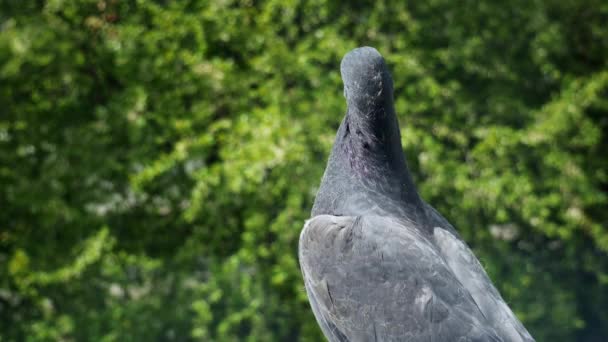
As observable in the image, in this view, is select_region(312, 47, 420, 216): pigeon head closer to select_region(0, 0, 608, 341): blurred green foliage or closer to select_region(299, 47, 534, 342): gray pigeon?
select_region(299, 47, 534, 342): gray pigeon

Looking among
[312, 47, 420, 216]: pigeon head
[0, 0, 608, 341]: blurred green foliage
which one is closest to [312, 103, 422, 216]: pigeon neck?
[312, 47, 420, 216]: pigeon head

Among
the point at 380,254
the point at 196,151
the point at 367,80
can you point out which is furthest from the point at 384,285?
the point at 196,151

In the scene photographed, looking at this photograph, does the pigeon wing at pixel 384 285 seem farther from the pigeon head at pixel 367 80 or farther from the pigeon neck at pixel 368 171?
the pigeon head at pixel 367 80

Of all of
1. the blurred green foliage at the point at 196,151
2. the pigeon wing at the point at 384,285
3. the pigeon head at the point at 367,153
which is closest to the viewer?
the pigeon wing at the point at 384,285

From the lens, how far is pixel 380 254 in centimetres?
227

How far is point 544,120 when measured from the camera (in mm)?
4910

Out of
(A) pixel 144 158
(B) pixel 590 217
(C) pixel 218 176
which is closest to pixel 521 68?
(B) pixel 590 217

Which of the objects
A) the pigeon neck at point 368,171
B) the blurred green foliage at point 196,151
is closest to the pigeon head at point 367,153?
the pigeon neck at point 368,171

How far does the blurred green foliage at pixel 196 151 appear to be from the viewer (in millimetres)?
4418

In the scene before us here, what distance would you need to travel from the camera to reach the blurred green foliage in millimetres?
4418

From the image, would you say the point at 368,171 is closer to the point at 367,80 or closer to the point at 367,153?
the point at 367,153

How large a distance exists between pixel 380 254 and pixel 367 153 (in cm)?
32

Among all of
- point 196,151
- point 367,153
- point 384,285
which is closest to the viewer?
point 384,285

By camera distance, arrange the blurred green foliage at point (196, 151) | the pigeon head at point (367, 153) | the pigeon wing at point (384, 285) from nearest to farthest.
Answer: the pigeon wing at point (384, 285), the pigeon head at point (367, 153), the blurred green foliage at point (196, 151)
